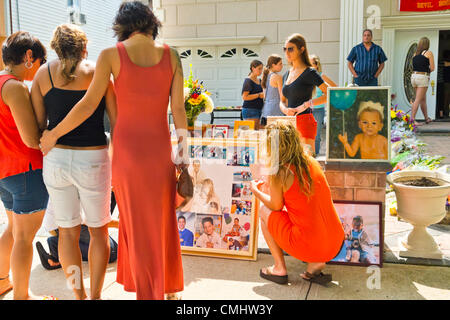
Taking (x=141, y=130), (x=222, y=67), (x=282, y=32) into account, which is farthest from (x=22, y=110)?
(x=222, y=67)

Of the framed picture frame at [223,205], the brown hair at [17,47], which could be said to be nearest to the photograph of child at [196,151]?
the framed picture frame at [223,205]

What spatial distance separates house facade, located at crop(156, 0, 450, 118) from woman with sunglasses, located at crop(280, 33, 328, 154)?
652 cm

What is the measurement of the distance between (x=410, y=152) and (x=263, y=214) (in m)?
3.35

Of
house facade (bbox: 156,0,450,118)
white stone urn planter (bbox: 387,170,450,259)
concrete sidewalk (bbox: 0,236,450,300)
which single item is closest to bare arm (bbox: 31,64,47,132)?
concrete sidewalk (bbox: 0,236,450,300)

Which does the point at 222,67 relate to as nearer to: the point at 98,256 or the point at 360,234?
the point at 360,234

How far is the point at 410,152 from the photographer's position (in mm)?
5969

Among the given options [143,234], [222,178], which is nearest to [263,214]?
[222,178]

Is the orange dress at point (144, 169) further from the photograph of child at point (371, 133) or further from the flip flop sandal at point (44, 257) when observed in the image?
the photograph of child at point (371, 133)

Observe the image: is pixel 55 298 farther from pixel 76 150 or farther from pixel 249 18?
pixel 249 18

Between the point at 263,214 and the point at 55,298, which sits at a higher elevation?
the point at 263,214

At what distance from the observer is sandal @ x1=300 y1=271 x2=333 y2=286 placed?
3340mm

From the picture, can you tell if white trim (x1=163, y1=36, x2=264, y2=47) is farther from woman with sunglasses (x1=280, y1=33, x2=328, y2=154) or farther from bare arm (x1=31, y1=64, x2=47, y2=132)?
bare arm (x1=31, y1=64, x2=47, y2=132)

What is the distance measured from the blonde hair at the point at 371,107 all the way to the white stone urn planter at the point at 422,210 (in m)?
0.61

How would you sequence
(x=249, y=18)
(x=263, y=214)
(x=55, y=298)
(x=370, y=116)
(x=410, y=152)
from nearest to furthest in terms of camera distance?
(x=55, y=298) < (x=263, y=214) < (x=370, y=116) < (x=410, y=152) < (x=249, y=18)
